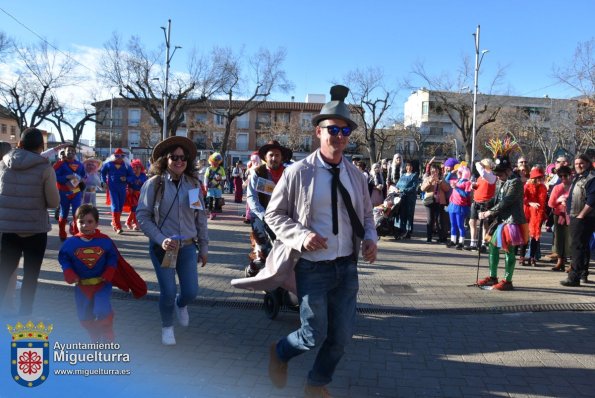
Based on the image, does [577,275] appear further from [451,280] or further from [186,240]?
[186,240]

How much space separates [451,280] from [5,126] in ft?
280

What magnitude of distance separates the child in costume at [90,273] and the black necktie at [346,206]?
2.13 metres

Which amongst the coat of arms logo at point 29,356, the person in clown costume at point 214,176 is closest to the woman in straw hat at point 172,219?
the coat of arms logo at point 29,356

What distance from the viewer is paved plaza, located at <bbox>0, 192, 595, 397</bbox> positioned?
3.75m

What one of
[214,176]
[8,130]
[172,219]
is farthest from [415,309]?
[8,130]

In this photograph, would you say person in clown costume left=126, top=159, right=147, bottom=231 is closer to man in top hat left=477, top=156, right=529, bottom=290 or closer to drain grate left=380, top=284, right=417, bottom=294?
drain grate left=380, top=284, right=417, bottom=294

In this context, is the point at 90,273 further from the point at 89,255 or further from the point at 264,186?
the point at 264,186

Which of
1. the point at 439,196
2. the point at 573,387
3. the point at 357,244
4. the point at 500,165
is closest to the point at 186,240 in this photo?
the point at 357,244

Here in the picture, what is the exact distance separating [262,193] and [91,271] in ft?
6.88

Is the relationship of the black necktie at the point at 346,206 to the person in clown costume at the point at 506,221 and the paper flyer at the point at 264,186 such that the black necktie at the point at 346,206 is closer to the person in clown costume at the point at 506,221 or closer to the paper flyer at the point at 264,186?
the paper flyer at the point at 264,186

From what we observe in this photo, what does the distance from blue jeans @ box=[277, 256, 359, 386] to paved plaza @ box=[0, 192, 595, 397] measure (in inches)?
19.6

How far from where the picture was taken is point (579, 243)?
728 centimetres

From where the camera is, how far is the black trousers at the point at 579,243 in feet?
23.9

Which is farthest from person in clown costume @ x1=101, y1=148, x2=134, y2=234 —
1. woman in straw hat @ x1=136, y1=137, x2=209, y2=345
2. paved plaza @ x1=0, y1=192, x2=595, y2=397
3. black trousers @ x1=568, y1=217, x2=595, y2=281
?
black trousers @ x1=568, y1=217, x2=595, y2=281
